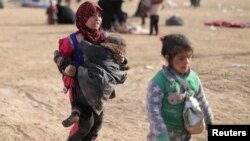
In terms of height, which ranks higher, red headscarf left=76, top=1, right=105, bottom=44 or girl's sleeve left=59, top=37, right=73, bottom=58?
red headscarf left=76, top=1, right=105, bottom=44

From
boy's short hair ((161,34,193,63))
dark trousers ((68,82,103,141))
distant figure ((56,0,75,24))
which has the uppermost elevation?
boy's short hair ((161,34,193,63))

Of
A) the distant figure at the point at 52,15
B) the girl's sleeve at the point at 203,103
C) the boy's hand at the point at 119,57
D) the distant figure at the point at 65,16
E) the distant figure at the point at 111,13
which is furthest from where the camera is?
the distant figure at the point at 52,15

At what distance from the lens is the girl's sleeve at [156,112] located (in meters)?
3.41

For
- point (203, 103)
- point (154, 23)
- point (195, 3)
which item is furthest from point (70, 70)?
point (195, 3)

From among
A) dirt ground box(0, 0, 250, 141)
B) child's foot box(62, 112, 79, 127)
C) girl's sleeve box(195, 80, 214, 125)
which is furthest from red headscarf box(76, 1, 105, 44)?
dirt ground box(0, 0, 250, 141)

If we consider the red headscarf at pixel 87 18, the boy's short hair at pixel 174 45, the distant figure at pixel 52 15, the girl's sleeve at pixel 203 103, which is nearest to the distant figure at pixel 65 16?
the distant figure at pixel 52 15

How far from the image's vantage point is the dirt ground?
242 inches

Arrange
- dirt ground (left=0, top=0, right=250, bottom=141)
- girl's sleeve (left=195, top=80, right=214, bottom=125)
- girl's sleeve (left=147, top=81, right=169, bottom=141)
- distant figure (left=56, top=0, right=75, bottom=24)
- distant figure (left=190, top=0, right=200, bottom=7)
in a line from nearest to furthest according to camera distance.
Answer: girl's sleeve (left=147, top=81, right=169, bottom=141) < girl's sleeve (left=195, top=80, right=214, bottom=125) < dirt ground (left=0, top=0, right=250, bottom=141) < distant figure (left=56, top=0, right=75, bottom=24) < distant figure (left=190, top=0, right=200, bottom=7)

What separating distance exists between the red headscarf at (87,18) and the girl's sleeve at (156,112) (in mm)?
1010

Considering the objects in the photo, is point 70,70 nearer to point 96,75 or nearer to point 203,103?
point 96,75

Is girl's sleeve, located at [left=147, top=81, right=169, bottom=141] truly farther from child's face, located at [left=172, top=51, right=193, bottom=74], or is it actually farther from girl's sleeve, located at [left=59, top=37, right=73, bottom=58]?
girl's sleeve, located at [left=59, top=37, right=73, bottom=58]

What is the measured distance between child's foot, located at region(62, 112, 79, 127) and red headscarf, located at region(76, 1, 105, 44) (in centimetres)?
65

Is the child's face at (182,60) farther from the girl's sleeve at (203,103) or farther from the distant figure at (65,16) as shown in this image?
the distant figure at (65,16)

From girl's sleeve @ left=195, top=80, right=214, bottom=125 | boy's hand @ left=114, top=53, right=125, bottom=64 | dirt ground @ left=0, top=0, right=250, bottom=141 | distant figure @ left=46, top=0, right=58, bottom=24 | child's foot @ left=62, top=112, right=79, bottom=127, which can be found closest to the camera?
girl's sleeve @ left=195, top=80, right=214, bottom=125
